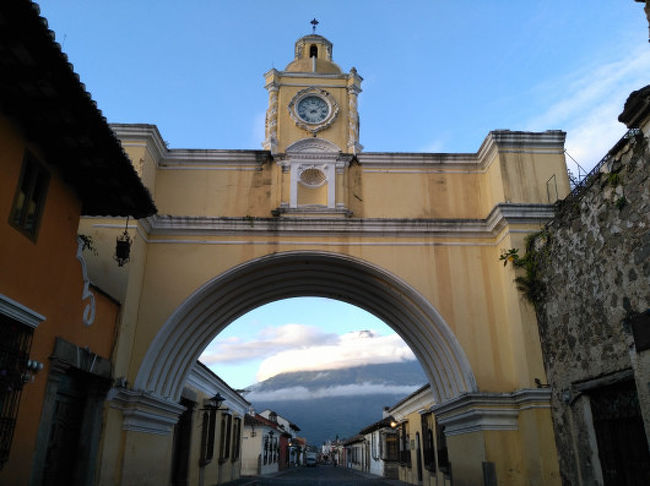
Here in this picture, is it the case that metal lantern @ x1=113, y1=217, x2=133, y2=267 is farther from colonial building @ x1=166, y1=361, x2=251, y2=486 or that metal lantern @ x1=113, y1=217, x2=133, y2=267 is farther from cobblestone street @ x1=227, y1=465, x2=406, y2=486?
cobblestone street @ x1=227, y1=465, x2=406, y2=486

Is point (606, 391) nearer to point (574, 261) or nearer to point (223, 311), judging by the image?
point (574, 261)

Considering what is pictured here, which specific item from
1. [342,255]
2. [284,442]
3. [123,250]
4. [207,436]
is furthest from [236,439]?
[284,442]

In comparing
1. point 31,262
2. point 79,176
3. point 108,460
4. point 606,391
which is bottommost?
point 108,460

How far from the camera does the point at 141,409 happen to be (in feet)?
30.4

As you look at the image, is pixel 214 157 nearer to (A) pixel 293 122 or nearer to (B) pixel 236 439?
(A) pixel 293 122

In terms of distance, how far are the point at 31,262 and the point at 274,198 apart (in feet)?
18.1

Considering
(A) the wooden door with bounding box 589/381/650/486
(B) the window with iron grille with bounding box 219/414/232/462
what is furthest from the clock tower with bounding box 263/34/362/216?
(B) the window with iron grille with bounding box 219/414/232/462

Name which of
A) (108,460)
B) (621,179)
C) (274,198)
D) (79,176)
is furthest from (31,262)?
(621,179)

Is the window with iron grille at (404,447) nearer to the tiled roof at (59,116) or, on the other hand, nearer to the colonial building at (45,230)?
the colonial building at (45,230)

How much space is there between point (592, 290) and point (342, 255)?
14.3 ft

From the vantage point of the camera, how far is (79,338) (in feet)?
24.1

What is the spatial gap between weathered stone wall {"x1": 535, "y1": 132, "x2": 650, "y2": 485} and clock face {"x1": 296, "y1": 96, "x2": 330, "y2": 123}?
197 inches

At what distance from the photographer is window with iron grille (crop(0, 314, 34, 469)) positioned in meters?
5.25

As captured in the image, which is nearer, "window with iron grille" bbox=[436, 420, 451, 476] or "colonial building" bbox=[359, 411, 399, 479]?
"window with iron grille" bbox=[436, 420, 451, 476]
